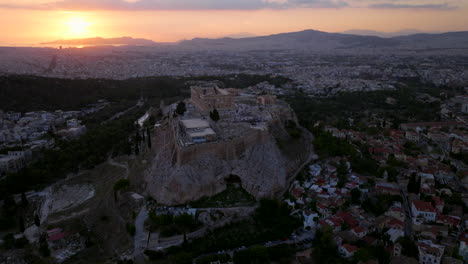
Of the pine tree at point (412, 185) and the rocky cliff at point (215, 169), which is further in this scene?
the pine tree at point (412, 185)

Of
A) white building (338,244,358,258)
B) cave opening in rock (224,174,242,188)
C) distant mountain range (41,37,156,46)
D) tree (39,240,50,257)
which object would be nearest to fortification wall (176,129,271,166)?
cave opening in rock (224,174,242,188)

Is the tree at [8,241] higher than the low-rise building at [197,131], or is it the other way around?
the low-rise building at [197,131]

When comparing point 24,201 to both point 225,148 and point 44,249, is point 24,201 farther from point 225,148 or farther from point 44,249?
point 225,148

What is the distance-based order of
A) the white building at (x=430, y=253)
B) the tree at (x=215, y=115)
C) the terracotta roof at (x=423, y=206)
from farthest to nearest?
the tree at (x=215, y=115), the terracotta roof at (x=423, y=206), the white building at (x=430, y=253)

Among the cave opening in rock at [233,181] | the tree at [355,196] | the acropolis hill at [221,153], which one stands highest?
the acropolis hill at [221,153]

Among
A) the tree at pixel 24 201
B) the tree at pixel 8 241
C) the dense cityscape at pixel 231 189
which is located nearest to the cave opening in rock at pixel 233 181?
the dense cityscape at pixel 231 189

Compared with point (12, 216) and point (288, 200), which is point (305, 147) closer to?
point (288, 200)

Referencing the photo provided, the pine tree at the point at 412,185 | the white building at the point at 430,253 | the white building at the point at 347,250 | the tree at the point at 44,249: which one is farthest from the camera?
the pine tree at the point at 412,185

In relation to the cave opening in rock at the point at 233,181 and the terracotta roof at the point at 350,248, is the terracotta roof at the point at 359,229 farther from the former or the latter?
the cave opening in rock at the point at 233,181
